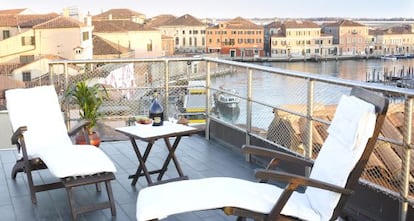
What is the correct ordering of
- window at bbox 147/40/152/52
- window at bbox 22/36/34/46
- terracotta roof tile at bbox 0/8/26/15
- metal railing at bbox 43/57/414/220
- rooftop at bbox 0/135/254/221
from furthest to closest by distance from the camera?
1. window at bbox 147/40/152/52
2. terracotta roof tile at bbox 0/8/26/15
3. window at bbox 22/36/34/46
4. rooftop at bbox 0/135/254/221
5. metal railing at bbox 43/57/414/220

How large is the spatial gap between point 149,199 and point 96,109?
3494 mm

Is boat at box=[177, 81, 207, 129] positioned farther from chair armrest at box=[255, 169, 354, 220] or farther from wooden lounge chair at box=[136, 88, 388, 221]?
chair armrest at box=[255, 169, 354, 220]

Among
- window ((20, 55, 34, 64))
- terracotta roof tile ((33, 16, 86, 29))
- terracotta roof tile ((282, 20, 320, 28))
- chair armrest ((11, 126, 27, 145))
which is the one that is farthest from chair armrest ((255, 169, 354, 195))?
window ((20, 55, 34, 64))

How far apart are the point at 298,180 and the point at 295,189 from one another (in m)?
0.07

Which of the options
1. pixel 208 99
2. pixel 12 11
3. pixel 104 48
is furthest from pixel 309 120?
pixel 12 11

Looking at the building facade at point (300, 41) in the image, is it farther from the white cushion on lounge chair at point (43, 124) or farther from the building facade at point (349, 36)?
the white cushion on lounge chair at point (43, 124)

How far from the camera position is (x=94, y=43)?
43562 mm

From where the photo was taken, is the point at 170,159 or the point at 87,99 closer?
the point at 170,159

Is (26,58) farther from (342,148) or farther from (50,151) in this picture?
(342,148)

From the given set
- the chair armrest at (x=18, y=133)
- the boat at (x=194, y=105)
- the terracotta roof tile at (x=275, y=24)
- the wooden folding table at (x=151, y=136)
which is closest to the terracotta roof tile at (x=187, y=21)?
the terracotta roof tile at (x=275, y=24)

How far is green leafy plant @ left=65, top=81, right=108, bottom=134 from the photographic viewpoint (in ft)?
19.9

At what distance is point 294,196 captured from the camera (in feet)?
10.2

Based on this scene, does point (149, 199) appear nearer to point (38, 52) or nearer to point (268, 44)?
point (268, 44)

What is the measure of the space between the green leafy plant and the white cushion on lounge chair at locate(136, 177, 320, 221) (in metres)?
3.23
